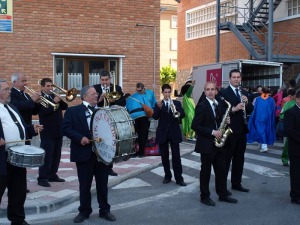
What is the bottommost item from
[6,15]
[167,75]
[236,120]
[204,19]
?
[236,120]

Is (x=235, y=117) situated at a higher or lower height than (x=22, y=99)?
lower

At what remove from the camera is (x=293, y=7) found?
70.7 feet

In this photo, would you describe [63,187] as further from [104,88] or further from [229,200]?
[229,200]

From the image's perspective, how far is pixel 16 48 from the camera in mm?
14336

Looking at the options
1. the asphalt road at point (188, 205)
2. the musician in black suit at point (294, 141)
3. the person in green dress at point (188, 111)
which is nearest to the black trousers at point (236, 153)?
the asphalt road at point (188, 205)

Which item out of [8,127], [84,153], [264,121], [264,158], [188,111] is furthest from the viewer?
[188,111]

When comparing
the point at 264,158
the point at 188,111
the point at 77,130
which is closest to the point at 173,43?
the point at 188,111

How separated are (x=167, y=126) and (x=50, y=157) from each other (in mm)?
2202

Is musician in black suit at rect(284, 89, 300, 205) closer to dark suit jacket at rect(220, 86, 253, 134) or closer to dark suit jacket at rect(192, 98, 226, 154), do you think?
dark suit jacket at rect(220, 86, 253, 134)

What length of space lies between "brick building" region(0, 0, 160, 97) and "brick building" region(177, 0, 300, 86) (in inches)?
266

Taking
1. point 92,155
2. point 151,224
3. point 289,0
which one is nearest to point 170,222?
point 151,224

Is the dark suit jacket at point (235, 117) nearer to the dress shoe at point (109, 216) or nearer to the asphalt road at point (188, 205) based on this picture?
the asphalt road at point (188, 205)

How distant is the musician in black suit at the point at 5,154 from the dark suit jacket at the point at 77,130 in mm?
420

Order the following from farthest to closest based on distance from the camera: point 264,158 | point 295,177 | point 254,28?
point 254,28 → point 264,158 → point 295,177
